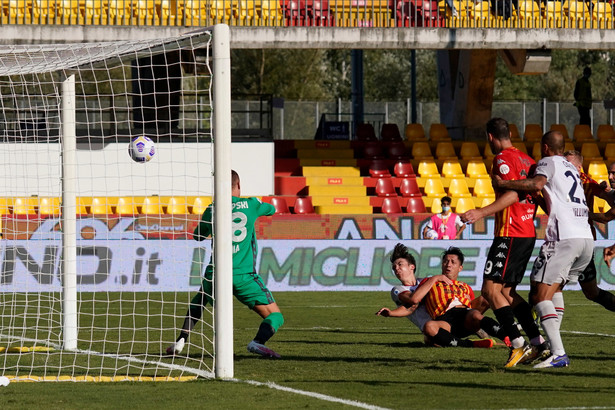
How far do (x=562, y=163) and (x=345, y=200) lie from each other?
664 inches

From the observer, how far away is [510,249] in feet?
28.3

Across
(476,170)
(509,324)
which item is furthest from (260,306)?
(476,170)

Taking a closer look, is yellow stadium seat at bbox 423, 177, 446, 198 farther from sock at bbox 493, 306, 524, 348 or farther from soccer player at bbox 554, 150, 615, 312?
sock at bbox 493, 306, 524, 348

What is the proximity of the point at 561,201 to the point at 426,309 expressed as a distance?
2187 mm

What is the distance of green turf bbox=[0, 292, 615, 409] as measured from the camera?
6988 mm

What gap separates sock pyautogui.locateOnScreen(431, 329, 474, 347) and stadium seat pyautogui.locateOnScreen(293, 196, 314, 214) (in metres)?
14.4

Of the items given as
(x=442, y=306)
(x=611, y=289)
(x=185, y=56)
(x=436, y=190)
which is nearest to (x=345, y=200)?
(x=436, y=190)

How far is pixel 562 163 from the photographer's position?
8.59 m

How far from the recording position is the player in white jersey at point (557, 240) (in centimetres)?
844

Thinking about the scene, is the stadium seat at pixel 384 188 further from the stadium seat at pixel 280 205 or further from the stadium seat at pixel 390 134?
the stadium seat at pixel 390 134

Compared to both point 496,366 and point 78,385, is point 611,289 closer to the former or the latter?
point 496,366

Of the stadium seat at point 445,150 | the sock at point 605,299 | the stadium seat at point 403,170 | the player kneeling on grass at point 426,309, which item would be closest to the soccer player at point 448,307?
the player kneeling on grass at point 426,309

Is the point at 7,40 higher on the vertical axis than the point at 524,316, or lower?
higher

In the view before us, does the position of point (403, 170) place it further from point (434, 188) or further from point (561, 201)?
point (561, 201)
